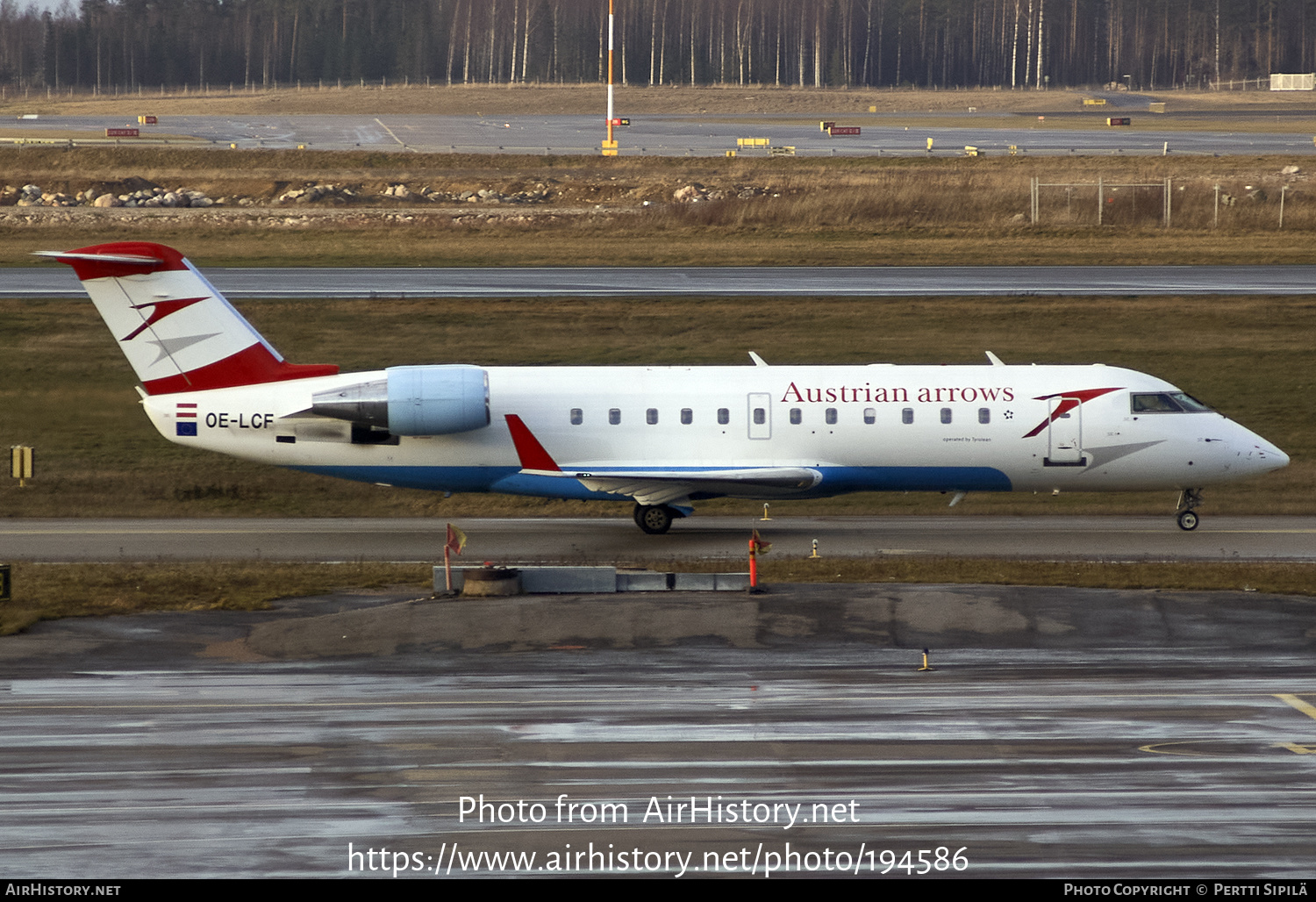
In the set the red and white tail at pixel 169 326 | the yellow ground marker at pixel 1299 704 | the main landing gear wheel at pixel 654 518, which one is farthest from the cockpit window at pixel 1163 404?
the red and white tail at pixel 169 326

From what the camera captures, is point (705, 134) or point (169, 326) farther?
point (705, 134)

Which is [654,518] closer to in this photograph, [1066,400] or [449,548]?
[449,548]

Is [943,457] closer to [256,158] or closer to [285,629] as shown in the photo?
[285,629]

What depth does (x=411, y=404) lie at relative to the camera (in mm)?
30859

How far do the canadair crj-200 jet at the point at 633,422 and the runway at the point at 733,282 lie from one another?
2059 centimetres

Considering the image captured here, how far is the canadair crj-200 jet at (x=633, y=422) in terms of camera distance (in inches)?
1231

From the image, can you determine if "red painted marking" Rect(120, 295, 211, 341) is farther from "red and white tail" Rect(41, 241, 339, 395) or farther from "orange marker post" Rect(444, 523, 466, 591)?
"orange marker post" Rect(444, 523, 466, 591)

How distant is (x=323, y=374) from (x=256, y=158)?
215 feet

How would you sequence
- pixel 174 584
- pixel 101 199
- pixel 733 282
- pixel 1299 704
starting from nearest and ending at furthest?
pixel 1299 704, pixel 174 584, pixel 733 282, pixel 101 199

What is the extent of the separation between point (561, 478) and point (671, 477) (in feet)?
8.10

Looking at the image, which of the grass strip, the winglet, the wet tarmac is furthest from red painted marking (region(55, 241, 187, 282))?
the wet tarmac

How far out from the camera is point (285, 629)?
23.1m

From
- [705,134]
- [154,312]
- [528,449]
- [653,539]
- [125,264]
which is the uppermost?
[705,134]

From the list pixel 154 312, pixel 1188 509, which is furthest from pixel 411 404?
pixel 1188 509
